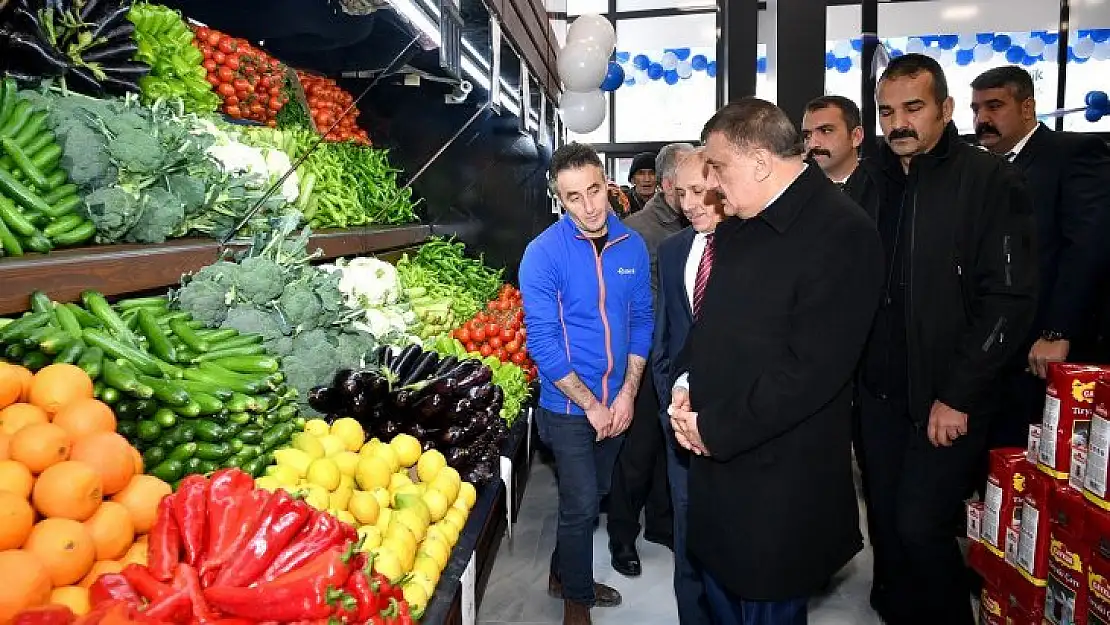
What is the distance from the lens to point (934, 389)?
2.86 metres

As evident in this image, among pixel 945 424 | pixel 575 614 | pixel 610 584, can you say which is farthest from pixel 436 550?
pixel 610 584

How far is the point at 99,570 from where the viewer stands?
4.44 ft

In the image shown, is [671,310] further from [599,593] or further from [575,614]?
[599,593]

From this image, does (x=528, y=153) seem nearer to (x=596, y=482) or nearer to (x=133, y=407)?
(x=596, y=482)

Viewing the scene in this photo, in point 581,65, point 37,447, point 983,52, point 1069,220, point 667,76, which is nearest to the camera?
point 37,447

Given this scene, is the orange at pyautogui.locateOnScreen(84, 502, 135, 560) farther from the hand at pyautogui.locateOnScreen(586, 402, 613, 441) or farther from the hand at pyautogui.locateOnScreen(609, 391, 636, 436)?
the hand at pyautogui.locateOnScreen(609, 391, 636, 436)

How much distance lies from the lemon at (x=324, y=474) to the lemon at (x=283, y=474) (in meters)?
0.04

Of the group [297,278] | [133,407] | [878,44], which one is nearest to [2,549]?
[133,407]

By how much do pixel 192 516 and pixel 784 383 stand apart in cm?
140

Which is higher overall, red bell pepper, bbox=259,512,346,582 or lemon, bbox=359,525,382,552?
red bell pepper, bbox=259,512,346,582

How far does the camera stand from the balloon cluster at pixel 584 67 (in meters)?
7.40

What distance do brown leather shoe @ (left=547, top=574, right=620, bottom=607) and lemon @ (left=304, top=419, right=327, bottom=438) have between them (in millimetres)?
1716

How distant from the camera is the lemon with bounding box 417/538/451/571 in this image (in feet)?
6.86

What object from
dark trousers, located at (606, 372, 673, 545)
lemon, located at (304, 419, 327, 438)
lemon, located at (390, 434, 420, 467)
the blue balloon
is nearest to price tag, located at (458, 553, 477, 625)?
lemon, located at (390, 434, 420, 467)
